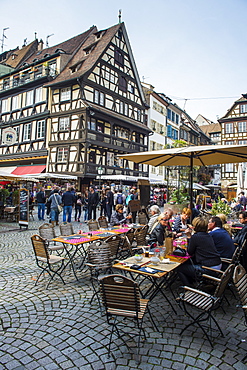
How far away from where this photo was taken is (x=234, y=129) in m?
37.3

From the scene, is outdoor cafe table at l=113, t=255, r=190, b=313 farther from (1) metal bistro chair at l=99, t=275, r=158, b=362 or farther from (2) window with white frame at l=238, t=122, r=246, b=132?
(2) window with white frame at l=238, t=122, r=246, b=132

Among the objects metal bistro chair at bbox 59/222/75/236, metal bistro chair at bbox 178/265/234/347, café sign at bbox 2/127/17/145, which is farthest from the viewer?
café sign at bbox 2/127/17/145

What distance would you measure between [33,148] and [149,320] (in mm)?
25483

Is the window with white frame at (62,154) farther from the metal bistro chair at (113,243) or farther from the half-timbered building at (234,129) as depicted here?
the half-timbered building at (234,129)

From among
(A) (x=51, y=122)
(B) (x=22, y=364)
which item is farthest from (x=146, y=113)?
(B) (x=22, y=364)

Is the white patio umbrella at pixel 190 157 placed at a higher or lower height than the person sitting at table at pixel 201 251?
higher

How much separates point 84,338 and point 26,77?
30078 mm

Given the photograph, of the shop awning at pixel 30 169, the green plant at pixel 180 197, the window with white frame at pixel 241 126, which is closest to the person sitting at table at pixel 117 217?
the green plant at pixel 180 197

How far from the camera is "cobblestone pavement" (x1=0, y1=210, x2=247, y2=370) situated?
2838 millimetres

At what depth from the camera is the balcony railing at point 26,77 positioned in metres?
26.2

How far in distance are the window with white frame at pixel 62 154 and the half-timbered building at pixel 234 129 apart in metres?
23.4

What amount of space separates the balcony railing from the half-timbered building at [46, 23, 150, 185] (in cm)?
122

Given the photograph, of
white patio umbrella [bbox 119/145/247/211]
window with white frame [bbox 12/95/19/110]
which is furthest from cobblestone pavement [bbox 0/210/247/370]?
window with white frame [bbox 12/95/19/110]

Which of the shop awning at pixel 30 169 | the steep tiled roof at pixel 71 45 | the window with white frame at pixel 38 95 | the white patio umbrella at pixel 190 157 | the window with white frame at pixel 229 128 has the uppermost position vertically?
the steep tiled roof at pixel 71 45
